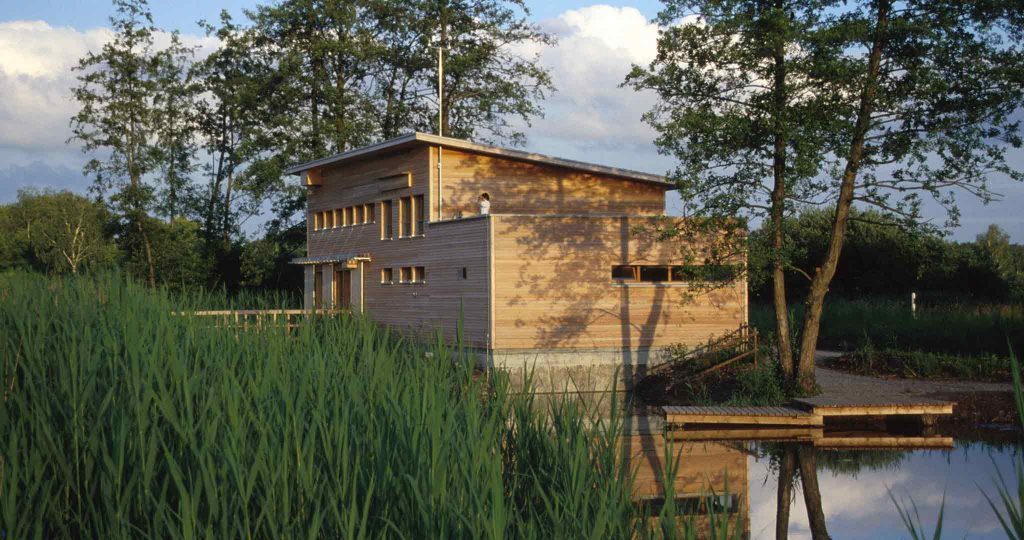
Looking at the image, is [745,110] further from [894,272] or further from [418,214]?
[894,272]

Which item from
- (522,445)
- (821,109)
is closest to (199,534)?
(522,445)

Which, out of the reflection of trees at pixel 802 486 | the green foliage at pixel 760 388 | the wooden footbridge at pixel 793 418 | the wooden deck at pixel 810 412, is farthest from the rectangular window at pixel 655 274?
the reflection of trees at pixel 802 486

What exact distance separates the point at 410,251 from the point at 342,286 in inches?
179

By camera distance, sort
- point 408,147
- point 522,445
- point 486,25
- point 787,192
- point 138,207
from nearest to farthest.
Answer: point 522,445 → point 787,192 → point 408,147 → point 486,25 → point 138,207

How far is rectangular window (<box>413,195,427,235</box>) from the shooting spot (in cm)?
2642

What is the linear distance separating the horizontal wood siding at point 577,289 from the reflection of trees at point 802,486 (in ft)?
24.3

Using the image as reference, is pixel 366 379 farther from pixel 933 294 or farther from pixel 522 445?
pixel 933 294

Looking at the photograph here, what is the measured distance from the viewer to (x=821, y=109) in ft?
56.7

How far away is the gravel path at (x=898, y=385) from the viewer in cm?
1902

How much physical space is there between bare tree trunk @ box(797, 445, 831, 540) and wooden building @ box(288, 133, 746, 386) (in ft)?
19.2

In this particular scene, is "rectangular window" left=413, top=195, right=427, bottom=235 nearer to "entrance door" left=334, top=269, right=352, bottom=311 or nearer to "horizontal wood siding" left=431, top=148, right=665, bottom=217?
"horizontal wood siding" left=431, top=148, right=665, bottom=217

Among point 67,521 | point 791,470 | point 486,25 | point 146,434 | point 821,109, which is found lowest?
point 791,470

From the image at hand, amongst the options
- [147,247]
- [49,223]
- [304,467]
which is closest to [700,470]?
[304,467]

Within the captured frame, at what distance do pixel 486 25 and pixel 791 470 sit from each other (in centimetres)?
2569
